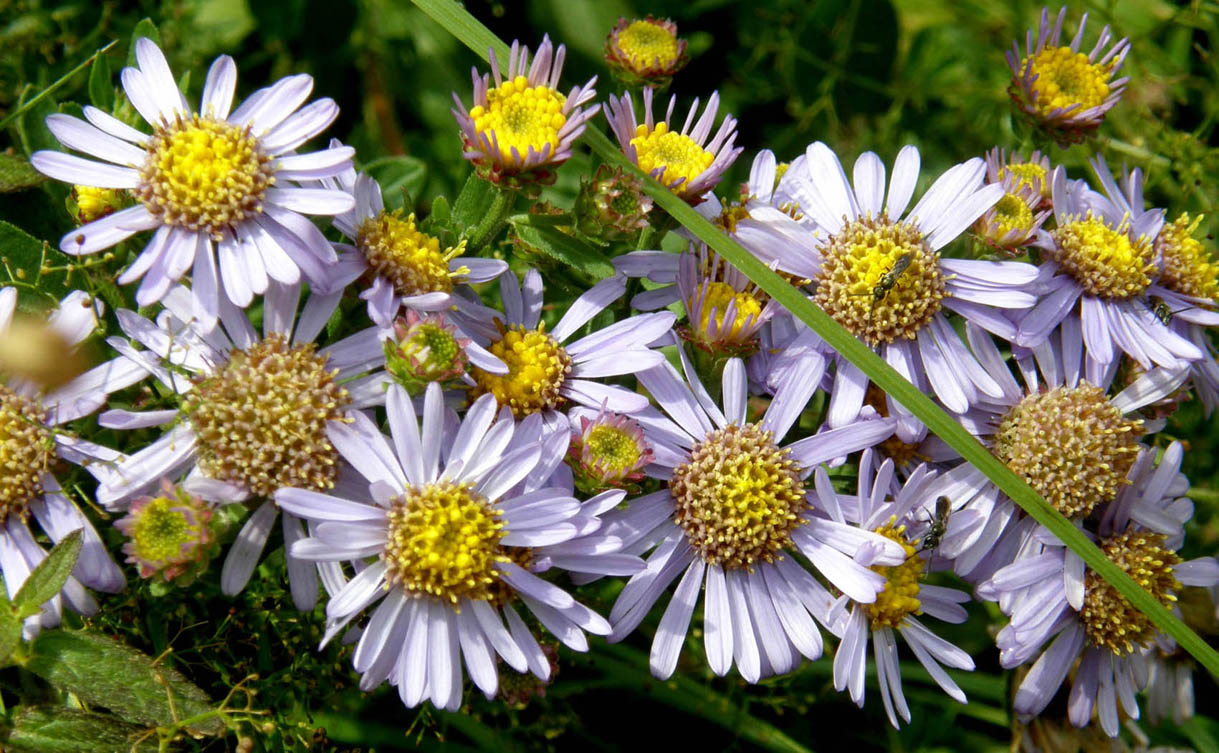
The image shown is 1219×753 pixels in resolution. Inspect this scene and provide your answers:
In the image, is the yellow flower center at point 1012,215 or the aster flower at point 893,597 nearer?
the aster flower at point 893,597

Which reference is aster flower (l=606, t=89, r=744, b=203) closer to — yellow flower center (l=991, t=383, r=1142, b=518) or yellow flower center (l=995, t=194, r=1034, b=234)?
yellow flower center (l=995, t=194, r=1034, b=234)

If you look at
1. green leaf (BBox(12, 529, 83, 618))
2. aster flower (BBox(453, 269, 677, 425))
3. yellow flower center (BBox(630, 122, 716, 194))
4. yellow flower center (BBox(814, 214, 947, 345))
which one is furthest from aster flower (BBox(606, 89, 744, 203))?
green leaf (BBox(12, 529, 83, 618))

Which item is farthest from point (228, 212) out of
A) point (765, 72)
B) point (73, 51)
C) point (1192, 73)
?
point (1192, 73)

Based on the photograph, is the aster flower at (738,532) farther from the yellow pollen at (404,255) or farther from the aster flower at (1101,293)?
the aster flower at (1101,293)

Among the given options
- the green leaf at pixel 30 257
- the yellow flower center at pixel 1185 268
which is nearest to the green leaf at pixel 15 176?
the green leaf at pixel 30 257

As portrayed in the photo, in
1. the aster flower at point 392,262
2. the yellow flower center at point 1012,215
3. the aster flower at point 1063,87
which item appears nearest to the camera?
the aster flower at point 392,262

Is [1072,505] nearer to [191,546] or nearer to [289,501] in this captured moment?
[289,501]
